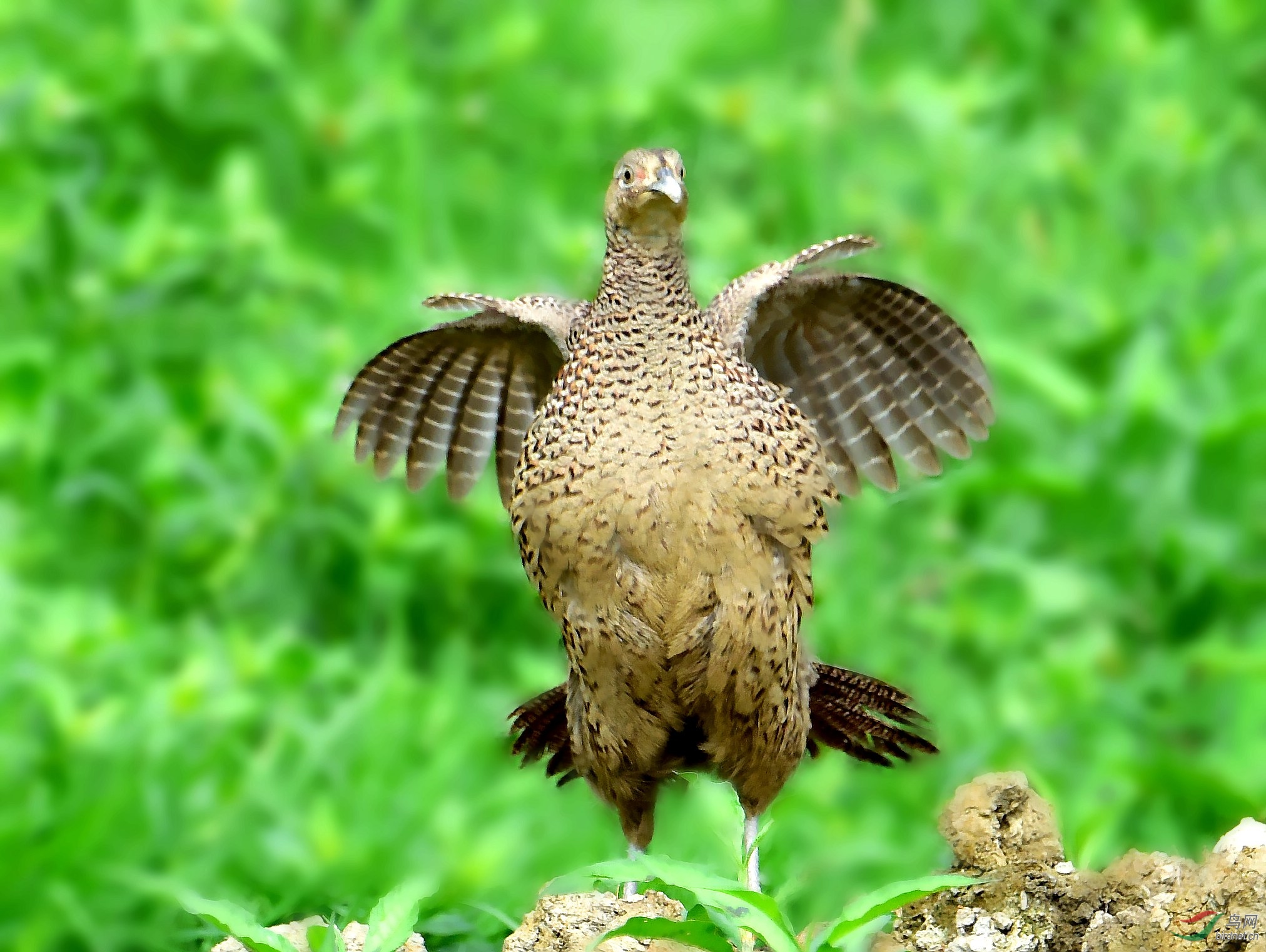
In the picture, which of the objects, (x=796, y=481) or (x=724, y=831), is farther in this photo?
(x=796, y=481)

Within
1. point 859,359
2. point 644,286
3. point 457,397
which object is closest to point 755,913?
point 644,286

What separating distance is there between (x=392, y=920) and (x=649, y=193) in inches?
57.6

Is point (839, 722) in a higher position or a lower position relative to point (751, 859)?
higher

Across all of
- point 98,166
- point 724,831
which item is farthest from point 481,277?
point 724,831

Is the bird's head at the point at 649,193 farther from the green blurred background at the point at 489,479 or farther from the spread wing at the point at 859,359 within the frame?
the green blurred background at the point at 489,479

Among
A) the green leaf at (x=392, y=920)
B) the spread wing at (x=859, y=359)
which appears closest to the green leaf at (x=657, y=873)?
the green leaf at (x=392, y=920)

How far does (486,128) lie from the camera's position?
24.9 ft

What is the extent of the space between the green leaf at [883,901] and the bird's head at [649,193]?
1.43 meters

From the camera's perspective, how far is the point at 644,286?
4211 mm

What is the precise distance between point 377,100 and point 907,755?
3.49 m

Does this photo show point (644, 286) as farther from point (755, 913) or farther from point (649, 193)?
point (755, 913)

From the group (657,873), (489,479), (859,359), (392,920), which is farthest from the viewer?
(489,479)

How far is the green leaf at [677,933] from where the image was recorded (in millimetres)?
3338

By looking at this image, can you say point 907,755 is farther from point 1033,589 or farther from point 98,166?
point 98,166
